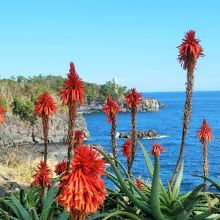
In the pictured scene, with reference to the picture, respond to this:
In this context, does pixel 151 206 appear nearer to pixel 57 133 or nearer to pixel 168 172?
pixel 168 172

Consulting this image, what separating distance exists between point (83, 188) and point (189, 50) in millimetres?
4314

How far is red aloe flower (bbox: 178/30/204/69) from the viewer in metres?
6.70

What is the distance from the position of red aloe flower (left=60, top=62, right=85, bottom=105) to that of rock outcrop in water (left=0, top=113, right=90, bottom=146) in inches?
2698

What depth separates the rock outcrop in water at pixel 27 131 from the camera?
248 feet

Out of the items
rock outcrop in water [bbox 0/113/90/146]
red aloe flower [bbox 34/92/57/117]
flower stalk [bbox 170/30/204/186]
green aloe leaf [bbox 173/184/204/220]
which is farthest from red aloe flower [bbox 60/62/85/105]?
rock outcrop in water [bbox 0/113/90/146]

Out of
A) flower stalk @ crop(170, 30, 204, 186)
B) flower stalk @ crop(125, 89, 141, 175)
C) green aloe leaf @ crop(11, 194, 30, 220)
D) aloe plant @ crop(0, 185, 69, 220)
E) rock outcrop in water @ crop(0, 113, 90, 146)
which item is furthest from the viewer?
rock outcrop in water @ crop(0, 113, 90, 146)

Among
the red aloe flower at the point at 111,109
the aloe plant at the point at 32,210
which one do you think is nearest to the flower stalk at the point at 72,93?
the aloe plant at the point at 32,210

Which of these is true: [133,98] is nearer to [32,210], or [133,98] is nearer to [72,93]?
[72,93]

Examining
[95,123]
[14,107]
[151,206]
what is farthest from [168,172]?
[95,123]

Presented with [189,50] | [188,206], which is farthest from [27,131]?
[188,206]

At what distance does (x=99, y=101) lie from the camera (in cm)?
17038

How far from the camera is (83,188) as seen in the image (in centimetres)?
291

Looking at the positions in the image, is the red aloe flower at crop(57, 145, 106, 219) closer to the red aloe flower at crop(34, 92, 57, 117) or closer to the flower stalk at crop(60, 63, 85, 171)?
the flower stalk at crop(60, 63, 85, 171)

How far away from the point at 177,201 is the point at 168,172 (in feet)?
165
